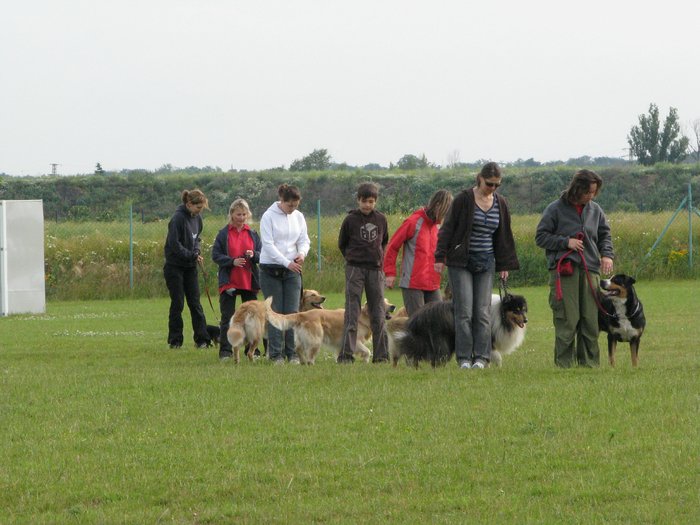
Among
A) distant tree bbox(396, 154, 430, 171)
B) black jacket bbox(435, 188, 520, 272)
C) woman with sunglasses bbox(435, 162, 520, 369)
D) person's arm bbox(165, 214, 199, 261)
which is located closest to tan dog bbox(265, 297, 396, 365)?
woman with sunglasses bbox(435, 162, 520, 369)

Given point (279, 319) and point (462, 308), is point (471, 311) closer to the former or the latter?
point (462, 308)

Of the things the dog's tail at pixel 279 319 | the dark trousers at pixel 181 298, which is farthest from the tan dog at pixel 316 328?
the dark trousers at pixel 181 298

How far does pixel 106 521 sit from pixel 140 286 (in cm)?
2270

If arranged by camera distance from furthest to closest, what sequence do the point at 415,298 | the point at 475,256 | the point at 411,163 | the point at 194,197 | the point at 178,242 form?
the point at 411,163 < the point at 178,242 < the point at 194,197 < the point at 415,298 < the point at 475,256

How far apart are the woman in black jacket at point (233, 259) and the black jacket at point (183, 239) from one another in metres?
1.11

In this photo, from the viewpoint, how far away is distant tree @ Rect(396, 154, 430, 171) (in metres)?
69.0

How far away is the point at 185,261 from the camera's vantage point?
1447cm

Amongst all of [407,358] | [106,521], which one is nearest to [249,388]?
[407,358]

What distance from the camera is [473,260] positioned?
10852mm

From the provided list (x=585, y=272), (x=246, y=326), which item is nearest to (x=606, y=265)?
(x=585, y=272)

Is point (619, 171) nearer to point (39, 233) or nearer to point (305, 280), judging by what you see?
point (305, 280)

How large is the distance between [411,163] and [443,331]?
60296 mm

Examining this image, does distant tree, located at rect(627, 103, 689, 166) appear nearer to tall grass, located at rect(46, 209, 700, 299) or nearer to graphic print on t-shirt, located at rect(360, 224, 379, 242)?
tall grass, located at rect(46, 209, 700, 299)

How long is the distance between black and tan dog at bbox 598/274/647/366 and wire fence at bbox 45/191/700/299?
16146 mm
